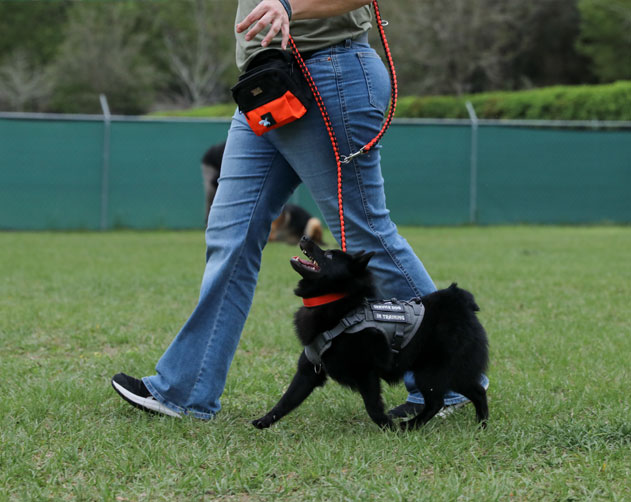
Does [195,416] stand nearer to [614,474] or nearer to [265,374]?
[265,374]

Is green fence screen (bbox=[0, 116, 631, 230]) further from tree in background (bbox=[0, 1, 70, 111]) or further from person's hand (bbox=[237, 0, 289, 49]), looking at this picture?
tree in background (bbox=[0, 1, 70, 111])

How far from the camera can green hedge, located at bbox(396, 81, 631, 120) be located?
17.3m

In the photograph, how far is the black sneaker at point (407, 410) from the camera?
316 cm

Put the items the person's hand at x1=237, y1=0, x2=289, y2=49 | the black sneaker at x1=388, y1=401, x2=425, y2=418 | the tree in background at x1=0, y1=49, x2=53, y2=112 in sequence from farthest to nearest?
the tree in background at x1=0, y1=49, x2=53, y2=112 < the black sneaker at x1=388, y1=401, x2=425, y2=418 < the person's hand at x1=237, y1=0, x2=289, y2=49

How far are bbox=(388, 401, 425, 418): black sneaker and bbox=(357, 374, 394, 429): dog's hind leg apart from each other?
36 cm

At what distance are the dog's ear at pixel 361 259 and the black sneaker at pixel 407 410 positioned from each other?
2.37ft

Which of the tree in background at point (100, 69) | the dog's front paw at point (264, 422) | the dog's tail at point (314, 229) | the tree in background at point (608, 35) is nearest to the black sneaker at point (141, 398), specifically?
the dog's front paw at point (264, 422)

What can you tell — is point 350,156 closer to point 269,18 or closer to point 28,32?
point 269,18

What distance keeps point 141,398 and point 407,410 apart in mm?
1107

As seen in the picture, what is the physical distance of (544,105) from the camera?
18.4 metres

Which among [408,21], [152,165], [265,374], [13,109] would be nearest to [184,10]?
[13,109]

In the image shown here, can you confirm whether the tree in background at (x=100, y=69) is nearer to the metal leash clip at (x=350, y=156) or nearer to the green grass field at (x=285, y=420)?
the green grass field at (x=285, y=420)

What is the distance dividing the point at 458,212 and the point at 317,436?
39.4 ft

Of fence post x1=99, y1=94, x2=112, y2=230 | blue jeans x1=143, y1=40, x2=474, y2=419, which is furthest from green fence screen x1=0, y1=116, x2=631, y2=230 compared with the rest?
blue jeans x1=143, y1=40, x2=474, y2=419
